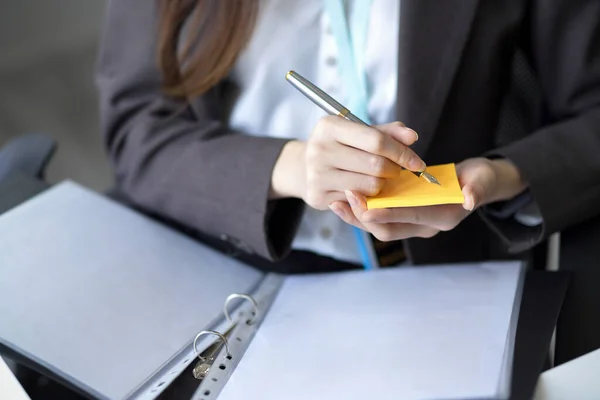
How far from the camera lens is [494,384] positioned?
0.46 metres

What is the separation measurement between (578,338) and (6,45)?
1.65m

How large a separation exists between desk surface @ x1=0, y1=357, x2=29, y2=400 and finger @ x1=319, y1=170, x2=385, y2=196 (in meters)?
0.29

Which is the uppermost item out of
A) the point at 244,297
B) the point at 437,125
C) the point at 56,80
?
the point at 437,125

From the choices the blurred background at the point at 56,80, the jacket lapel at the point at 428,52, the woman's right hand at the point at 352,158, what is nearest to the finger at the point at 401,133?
the woman's right hand at the point at 352,158

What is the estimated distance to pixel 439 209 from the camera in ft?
1.95

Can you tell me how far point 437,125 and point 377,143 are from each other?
0.21m

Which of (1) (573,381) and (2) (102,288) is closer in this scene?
(1) (573,381)

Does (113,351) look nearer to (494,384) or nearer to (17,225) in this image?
(17,225)

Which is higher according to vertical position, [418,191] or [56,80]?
[418,191]

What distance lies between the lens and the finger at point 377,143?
52cm

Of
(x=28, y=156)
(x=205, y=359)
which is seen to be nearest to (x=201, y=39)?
(x=28, y=156)

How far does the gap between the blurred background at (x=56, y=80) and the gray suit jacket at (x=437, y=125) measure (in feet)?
2.71

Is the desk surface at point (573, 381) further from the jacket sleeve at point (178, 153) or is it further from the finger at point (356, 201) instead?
the jacket sleeve at point (178, 153)

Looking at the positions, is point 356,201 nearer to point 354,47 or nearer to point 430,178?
point 430,178
